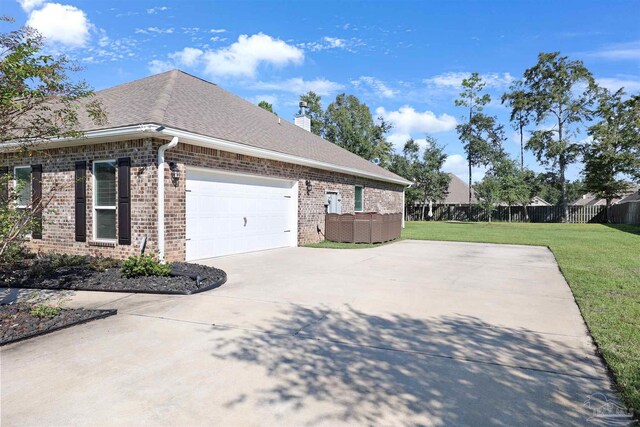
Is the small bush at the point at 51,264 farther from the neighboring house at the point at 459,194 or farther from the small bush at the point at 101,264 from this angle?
the neighboring house at the point at 459,194

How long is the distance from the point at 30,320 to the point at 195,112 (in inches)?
268

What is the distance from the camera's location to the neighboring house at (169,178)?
7.94 metres

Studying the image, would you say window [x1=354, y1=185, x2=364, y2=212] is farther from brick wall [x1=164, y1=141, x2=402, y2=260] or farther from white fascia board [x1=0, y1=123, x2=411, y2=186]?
white fascia board [x1=0, y1=123, x2=411, y2=186]

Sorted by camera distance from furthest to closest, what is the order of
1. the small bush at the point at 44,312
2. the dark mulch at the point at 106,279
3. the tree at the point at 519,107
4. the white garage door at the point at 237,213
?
the tree at the point at 519,107 → the white garage door at the point at 237,213 → the dark mulch at the point at 106,279 → the small bush at the point at 44,312

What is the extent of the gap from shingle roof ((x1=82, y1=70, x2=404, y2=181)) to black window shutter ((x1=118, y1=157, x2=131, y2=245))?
2.87 feet

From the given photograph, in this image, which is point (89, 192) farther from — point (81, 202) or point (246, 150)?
point (246, 150)

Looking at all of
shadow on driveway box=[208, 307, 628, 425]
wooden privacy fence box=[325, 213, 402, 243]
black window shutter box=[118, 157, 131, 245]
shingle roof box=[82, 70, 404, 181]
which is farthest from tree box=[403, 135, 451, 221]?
shadow on driveway box=[208, 307, 628, 425]

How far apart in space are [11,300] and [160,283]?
1949mm

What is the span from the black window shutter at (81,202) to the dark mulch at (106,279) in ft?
4.46

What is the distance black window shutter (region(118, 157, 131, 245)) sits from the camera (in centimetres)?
807

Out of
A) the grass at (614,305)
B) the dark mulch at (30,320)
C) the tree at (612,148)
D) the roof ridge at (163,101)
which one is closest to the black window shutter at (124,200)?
the roof ridge at (163,101)

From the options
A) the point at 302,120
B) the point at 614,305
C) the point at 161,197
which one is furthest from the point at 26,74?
the point at 302,120

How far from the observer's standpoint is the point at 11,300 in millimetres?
5402

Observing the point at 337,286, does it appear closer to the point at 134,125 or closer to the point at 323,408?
the point at 323,408
